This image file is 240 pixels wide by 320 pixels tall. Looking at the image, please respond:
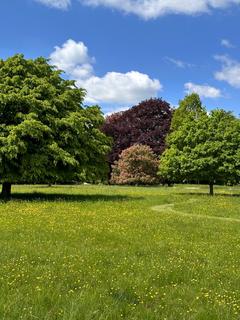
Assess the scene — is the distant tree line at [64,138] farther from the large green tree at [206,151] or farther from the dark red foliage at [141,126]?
the dark red foliage at [141,126]

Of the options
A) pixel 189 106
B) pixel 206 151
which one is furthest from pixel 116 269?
pixel 189 106

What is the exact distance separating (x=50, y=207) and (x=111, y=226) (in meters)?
7.28

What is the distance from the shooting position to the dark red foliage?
265ft

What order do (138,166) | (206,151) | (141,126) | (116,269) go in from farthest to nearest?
(141,126) → (138,166) → (206,151) → (116,269)

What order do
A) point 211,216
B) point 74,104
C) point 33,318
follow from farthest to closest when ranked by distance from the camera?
point 74,104 → point 211,216 → point 33,318

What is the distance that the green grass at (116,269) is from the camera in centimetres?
765

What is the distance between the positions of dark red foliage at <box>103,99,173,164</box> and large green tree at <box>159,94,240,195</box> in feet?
127

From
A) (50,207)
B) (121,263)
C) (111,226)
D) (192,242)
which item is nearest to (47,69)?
(50,207)

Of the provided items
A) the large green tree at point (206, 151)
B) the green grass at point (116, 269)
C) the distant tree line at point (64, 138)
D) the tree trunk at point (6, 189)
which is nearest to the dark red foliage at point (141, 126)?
the distant tree line at point (64, 138)

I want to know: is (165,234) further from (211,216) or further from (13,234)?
(211,216)

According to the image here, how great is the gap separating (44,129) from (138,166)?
44654 mm

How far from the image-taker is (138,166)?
236ft

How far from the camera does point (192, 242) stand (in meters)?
14.9

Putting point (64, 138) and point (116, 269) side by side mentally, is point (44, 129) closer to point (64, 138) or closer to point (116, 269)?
point (64, 138)
